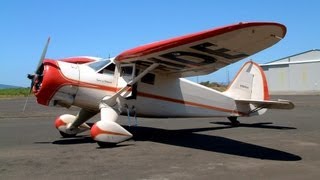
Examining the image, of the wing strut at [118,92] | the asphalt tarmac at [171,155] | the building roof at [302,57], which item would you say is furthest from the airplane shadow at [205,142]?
the building roof at [302,57]

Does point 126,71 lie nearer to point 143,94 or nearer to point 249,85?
point 143,94

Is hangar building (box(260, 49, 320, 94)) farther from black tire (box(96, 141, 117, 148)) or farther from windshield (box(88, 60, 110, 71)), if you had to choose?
black tire (box(96, 141, 117, 148))

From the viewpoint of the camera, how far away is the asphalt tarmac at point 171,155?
6641 mm

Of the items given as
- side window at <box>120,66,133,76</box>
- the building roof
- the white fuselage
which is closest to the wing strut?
the white fuselage

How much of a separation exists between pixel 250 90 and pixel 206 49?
6.01 meters

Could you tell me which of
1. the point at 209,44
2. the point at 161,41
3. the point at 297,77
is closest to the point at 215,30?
the point at 209,44

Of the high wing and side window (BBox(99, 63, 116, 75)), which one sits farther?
side window (BBox(99, 63, 116, 75))

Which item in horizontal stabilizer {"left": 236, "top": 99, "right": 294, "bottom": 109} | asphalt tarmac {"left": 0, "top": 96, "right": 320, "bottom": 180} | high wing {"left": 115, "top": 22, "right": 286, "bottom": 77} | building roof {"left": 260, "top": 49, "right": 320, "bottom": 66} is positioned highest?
building roof {"left": 260, "top": 49, "right": 320, "bottom": 66}

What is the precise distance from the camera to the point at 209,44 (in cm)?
896

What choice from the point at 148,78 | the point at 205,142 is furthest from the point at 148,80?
the point at 205,142

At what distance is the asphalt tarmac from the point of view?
6641mm

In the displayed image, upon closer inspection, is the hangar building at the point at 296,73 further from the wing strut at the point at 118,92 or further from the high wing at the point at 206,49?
the wing strut at the point at 118,92

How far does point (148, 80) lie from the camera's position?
11719 millimetres

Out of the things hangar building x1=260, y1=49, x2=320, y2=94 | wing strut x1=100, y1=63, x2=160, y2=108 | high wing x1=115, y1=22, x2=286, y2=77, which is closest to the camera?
high wing x1=115, y1=22, x2=286, y2=77
